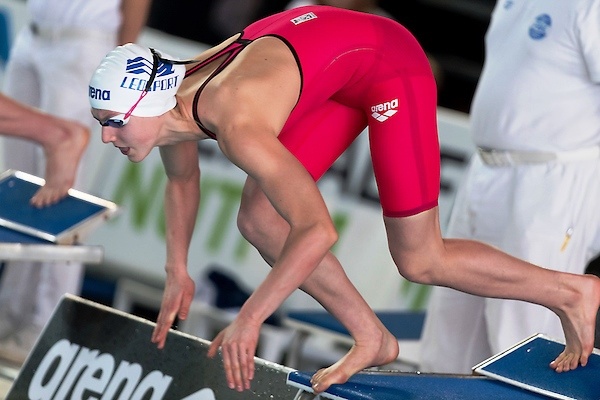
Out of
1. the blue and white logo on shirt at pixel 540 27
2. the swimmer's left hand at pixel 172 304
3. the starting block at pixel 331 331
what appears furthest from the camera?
the starting block at pixel 331 331

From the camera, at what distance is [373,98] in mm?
3828

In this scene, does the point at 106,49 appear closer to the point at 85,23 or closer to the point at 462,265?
the point at 85,23

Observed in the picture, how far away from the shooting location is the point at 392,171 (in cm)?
383

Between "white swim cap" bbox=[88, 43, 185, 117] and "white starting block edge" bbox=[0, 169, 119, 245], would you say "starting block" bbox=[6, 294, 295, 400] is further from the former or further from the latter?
"white swim cap" bbox=[88, 43, 185, 117]

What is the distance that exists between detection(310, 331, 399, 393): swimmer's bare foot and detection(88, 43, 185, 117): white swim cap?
0.84 metres

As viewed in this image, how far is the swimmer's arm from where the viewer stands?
4000 millimetres

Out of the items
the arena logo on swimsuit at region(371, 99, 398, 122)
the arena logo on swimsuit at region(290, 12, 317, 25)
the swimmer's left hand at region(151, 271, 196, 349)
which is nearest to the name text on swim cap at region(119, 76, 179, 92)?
the arena logo on swimsuit at region(290, 12, 317, 25)

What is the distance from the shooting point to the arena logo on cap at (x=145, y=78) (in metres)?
3.51

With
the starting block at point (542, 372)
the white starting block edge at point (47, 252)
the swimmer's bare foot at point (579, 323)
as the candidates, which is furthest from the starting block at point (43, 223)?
the swimmer's bare foot at point (579, 323)

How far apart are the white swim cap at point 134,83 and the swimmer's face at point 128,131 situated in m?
0.02

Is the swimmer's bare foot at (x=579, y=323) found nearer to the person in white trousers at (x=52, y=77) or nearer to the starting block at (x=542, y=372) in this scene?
the starting block at (x=542, y=372)

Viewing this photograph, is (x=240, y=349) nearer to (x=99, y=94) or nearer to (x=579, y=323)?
(x=99, y=94)

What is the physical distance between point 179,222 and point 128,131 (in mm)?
618

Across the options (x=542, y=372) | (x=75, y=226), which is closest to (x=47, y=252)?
(x=75, y=226)
